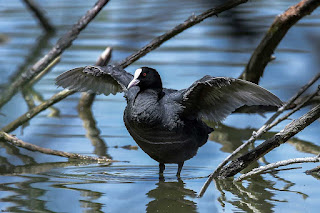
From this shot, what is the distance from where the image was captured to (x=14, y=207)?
13.8 feet

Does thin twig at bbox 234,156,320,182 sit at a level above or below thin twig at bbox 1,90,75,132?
below

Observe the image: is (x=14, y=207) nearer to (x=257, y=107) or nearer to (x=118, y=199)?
(x=118, y=199)

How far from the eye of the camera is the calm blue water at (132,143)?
135 cm

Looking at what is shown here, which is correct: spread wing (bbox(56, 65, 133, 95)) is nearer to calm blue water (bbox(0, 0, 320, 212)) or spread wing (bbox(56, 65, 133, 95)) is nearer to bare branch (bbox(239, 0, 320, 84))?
calm blue water (bbox(0, 0, 320, 212))

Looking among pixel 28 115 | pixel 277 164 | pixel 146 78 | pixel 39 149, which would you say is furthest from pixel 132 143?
pixel 277 164

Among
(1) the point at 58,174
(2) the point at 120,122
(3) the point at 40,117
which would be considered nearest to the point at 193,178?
(1) the point at 58,174

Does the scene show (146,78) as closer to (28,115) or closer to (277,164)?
(277,164)

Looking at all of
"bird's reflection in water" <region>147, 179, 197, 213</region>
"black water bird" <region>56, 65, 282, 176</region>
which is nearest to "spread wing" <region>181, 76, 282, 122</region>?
"black water bird" <region>56, 65, 282, 176</region>

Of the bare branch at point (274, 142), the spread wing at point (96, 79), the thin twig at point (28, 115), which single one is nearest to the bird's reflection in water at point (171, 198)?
the bare branch at point (274, 142)

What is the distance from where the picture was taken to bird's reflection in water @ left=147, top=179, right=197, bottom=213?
4383mm

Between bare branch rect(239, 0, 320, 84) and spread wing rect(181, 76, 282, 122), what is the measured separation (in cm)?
81

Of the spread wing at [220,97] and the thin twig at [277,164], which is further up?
the spread wing at [220,97]

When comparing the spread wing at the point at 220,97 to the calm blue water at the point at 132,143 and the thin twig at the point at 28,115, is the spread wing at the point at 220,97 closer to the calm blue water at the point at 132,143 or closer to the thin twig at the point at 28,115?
the calm blue water at the point at 132,143

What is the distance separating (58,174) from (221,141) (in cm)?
228
